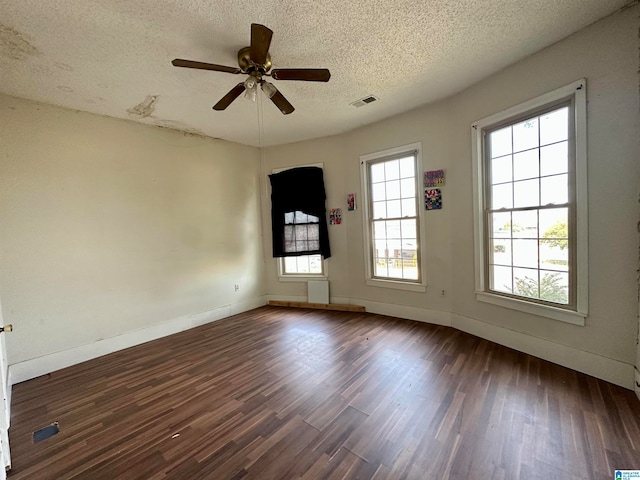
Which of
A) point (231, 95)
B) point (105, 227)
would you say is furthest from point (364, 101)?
point (105, 227)

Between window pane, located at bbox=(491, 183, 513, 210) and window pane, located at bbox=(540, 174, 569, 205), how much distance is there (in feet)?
0.95

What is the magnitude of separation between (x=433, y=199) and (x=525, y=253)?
46.3 inches

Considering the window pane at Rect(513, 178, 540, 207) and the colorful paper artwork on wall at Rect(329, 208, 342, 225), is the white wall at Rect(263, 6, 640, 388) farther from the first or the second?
the window pane at Rect(513, 178, 540, 207)

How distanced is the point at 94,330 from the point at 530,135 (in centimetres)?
520

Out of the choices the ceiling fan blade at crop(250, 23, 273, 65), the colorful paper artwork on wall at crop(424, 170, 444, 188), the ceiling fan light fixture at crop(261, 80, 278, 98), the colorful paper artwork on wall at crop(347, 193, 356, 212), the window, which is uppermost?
the ceiling fan blade at crop(250, 23, 273, 65)

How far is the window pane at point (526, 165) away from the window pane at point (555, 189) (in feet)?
0.40

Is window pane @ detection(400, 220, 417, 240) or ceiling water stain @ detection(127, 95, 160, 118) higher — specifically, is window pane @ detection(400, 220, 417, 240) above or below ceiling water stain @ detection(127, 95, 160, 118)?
below

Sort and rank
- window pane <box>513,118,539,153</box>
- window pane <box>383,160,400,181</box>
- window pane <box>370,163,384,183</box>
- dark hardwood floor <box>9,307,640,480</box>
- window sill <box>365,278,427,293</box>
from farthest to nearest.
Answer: window pane <box>370,163,384,183</box> < window pane <box>383,160,400,181</box> < window sill <box>365,278,427,293</box> < window pane <box>513,118,539,153</box> < dark hardwood floor <box>9,307,640,480</box>

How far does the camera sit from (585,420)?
170 cm

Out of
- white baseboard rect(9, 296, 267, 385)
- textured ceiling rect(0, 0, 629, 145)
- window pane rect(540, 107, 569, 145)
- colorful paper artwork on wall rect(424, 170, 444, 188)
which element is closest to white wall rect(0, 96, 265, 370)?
white baseboard rect(9, 296, 267, 385)

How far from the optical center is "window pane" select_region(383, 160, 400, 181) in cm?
373

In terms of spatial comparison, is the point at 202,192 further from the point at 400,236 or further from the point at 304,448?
the point at 304,448

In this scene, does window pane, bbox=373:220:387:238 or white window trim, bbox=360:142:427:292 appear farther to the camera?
window pane, bbox=373:220:387:238

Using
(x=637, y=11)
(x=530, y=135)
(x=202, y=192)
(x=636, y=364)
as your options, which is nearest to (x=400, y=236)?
(x=530, y=135)
